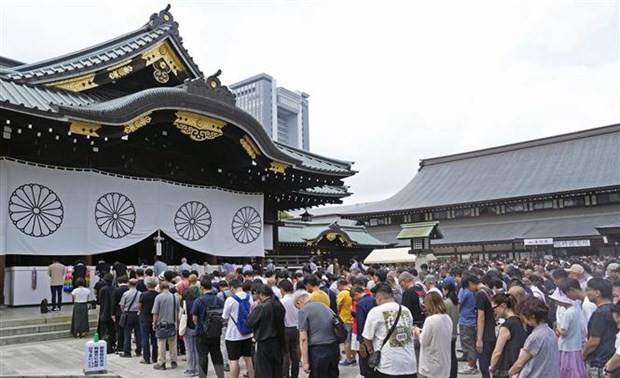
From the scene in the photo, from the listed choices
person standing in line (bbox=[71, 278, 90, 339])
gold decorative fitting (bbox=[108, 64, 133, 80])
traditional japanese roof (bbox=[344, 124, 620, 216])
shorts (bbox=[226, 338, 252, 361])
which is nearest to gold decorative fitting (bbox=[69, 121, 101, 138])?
gold decorative fitting (bbox=[108, 64, 133, 80])

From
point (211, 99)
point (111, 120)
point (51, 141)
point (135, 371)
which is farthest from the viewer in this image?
point (211, 99)

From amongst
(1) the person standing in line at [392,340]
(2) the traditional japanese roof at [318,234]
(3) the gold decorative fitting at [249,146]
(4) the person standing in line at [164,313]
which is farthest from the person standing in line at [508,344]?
(2) the traditional japanese roof at [318,234]

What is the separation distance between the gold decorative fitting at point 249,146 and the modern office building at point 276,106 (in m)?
32.1

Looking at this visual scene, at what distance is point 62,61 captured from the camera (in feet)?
46.2

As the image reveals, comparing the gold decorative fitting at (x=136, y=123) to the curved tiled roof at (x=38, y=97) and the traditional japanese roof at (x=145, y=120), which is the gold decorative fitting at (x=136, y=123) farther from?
the curved tiled roof at (x=38, y=97)

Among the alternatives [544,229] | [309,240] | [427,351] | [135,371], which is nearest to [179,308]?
[135,371]

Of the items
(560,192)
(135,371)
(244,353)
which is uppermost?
(560,192)

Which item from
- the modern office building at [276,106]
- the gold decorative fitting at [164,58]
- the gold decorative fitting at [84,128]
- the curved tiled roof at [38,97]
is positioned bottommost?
the gold decorative fitting at [84,128]

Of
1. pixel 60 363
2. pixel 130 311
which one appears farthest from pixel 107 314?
pixel 60 363

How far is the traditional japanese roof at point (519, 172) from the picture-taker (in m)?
32.9

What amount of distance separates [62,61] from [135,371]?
9719 mm

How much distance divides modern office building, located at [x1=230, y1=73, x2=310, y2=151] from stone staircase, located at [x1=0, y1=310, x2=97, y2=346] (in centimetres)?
3700

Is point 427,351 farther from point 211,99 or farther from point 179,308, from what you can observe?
point 211,99

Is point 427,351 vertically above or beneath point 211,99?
Answer: beneath
